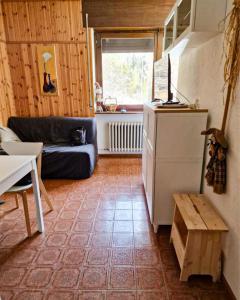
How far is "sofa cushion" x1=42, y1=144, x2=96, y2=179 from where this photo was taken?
127 inches

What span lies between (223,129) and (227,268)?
3.24ft

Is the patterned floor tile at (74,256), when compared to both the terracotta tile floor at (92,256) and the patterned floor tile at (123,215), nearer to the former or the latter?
the terracotta tile floor at (92,256)

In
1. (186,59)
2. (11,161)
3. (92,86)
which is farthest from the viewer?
(92,86)

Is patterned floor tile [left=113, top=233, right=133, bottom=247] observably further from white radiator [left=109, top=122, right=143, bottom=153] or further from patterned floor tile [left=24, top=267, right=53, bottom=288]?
white radiator [left=109, top=122, right=143, bottom=153]

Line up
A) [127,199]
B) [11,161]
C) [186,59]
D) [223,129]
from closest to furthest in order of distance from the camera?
[223,129] < [11,161] < [186,59] < [127,199]

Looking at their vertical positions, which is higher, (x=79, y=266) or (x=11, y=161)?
(x=11, y=161)

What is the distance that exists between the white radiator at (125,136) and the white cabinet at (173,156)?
6.95ft

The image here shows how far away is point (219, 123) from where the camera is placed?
5.53ft

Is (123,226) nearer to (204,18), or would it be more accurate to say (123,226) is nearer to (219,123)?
(219,123)

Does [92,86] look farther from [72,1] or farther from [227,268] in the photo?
[227,268]

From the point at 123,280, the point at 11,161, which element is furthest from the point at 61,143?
the point at 123,280

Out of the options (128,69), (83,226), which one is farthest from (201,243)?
(128,69)

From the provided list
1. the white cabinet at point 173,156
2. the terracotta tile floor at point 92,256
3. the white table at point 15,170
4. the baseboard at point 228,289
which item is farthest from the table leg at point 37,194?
the baseboard at point 228,289

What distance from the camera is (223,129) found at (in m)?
1.54
